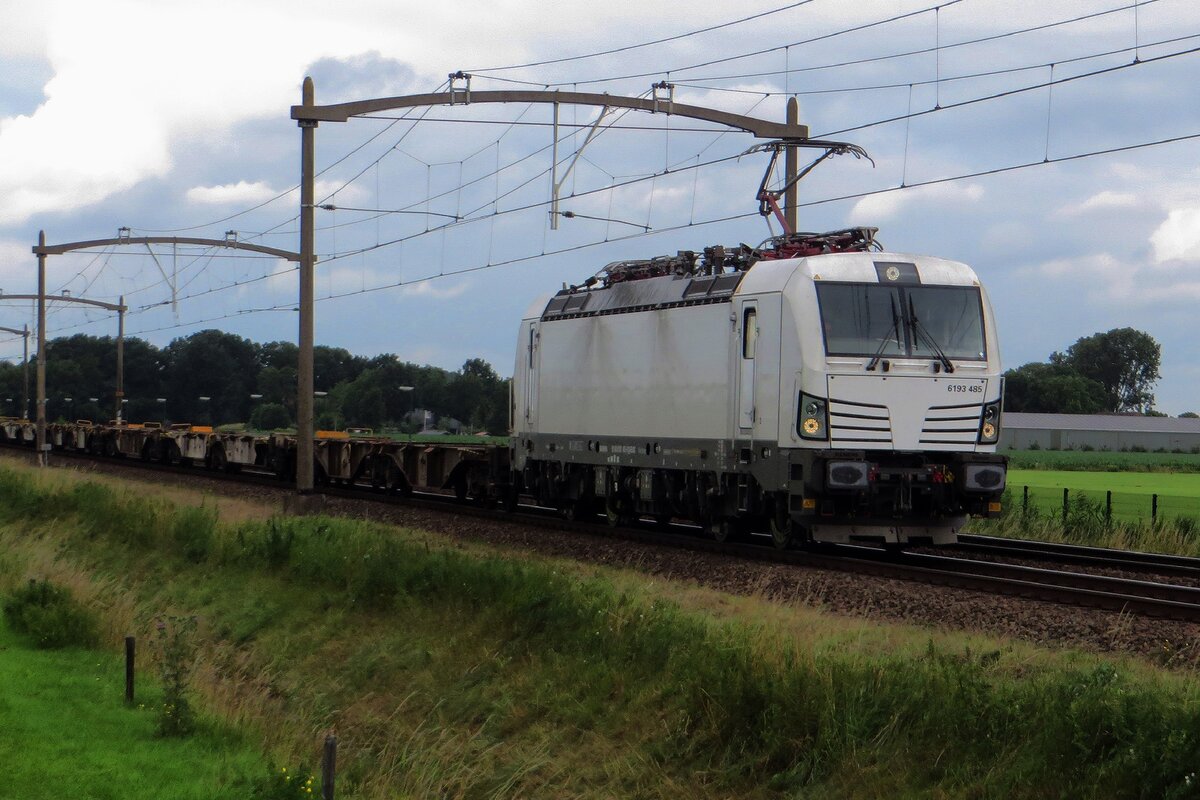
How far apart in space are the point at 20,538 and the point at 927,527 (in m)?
18.0

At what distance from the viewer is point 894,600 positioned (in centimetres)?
1423

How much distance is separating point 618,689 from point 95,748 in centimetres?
432

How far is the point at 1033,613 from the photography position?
13.3 meters

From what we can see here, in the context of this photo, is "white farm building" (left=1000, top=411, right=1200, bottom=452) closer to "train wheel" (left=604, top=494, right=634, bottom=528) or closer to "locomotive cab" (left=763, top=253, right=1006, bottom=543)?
"train wheel" (left=604, top=494, right=634, bottom=528)

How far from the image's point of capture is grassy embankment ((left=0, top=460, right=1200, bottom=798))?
344 inches

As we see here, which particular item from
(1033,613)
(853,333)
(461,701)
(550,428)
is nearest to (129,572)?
(550,428)

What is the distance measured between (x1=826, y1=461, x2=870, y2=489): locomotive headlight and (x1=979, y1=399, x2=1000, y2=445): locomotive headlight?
1.98 metres

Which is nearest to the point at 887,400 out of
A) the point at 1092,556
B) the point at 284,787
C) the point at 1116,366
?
the point at 1092,556

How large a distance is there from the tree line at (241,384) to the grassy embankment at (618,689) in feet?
204

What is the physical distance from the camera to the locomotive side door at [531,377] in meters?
25.2

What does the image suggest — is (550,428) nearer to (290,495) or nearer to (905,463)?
(290,495)

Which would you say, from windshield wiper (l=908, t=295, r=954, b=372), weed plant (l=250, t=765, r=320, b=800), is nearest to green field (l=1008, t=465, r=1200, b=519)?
windshield wiper (l=908, t=295, r=954, b=372)

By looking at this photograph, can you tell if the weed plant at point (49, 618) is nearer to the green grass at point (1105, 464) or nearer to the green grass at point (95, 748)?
the green grass at point (95, 748)

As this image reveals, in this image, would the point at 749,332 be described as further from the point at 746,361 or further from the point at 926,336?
the point at 926,336
